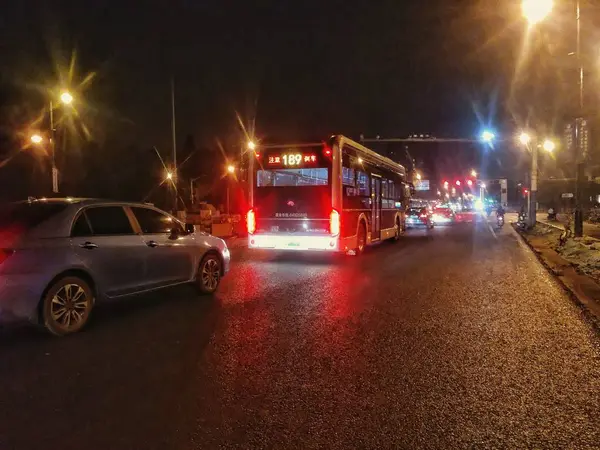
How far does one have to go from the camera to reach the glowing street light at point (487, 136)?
103 feet

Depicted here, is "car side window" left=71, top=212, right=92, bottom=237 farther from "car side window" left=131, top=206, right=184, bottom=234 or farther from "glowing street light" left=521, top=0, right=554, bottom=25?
"glowing street light" left=521, top=0, right=554, bottom=25

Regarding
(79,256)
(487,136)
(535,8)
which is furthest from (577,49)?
(79,256)

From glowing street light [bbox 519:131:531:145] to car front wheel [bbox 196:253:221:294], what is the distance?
83.3 feet

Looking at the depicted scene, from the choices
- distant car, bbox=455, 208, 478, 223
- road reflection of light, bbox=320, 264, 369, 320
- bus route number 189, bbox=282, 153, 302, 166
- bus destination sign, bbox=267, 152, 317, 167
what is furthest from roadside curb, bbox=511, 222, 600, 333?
distant car, bbox=455, 208, 478, 223

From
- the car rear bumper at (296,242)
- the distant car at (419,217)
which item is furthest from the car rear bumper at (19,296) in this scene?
the distant car at (419,217)

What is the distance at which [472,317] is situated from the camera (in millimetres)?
8312

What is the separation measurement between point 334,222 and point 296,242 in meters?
1.19

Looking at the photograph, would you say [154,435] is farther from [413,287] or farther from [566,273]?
[566,273]

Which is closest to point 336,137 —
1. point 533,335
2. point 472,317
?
point 472,317

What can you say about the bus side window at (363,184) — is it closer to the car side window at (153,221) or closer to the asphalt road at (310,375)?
the asphalt road at (310,375)

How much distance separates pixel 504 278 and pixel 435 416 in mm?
8637

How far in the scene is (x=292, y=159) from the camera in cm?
1515

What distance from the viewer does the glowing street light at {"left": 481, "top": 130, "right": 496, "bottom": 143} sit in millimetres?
31267

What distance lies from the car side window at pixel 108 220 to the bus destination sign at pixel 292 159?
7.39m
